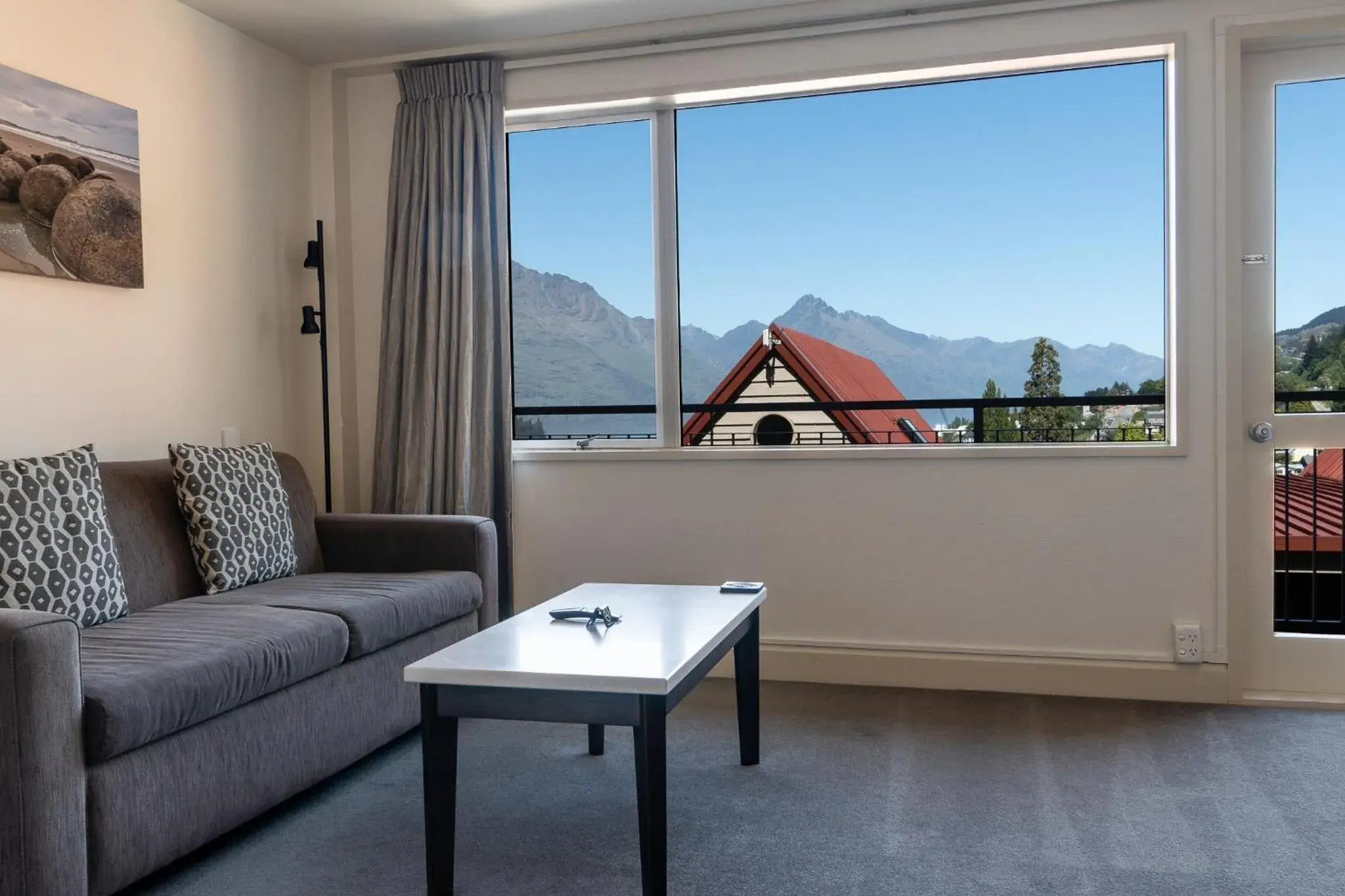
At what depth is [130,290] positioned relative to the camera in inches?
131

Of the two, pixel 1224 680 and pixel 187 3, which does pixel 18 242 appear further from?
pixel 1224 680

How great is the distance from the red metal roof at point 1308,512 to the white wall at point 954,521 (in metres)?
0.23

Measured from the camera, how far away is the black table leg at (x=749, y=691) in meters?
2.84

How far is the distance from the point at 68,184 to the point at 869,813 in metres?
2.87

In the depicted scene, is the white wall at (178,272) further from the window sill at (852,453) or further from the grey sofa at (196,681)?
the window sill at (852,453)

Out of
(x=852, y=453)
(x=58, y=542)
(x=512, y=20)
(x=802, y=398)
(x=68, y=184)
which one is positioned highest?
(x=512, y=20)

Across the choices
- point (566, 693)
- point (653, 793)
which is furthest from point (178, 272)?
point (653, 793)

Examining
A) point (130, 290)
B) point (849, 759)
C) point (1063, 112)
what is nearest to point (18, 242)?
point (130, 290)

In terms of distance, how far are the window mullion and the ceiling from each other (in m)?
0.47

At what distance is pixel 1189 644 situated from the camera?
342 centimetres

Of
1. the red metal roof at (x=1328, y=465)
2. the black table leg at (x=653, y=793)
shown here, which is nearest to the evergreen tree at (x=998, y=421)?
the red metal roof at (x=1328, y=465)

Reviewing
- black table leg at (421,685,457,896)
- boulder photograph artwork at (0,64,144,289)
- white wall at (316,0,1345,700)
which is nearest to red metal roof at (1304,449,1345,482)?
white wall at (316,0,1345,700)

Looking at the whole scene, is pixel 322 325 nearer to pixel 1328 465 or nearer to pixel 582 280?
pixel 582 280

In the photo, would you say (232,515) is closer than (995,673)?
Yes
